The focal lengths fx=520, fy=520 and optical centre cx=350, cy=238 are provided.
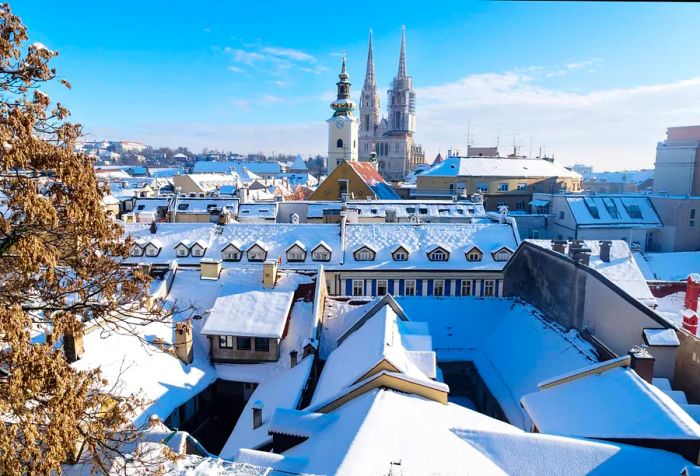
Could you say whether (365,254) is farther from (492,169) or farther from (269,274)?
(492,169)

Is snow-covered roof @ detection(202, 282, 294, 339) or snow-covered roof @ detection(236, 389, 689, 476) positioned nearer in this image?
snow-covered roof @ detection(236, 389, 689, 476)

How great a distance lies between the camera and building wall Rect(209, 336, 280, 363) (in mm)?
22281

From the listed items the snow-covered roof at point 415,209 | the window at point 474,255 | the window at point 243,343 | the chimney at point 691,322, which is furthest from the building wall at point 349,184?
the chimney at point 691,322

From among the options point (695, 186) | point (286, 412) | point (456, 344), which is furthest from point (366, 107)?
point (286, 412)

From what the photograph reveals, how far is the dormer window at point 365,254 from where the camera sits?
1248 inches

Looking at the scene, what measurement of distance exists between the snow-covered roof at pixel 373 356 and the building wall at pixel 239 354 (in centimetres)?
276

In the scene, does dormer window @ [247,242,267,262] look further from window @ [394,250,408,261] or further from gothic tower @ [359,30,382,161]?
gothic tower @ [359,30,382,161]

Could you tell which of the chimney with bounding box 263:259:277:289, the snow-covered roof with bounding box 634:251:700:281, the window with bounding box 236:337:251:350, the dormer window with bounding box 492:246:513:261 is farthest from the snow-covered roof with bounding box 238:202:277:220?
the snow-covered roof with bounding box 634:251:700:281

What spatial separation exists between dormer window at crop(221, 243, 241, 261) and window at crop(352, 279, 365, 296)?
23.5ft

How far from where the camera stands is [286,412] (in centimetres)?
1455

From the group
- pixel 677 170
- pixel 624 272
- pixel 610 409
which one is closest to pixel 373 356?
pixel 610 409

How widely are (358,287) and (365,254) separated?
2057 millimetres

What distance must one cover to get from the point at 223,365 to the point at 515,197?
5152 cm

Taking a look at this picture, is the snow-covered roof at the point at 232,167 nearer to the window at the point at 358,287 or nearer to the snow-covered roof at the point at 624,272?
the window at the point at 358,287
